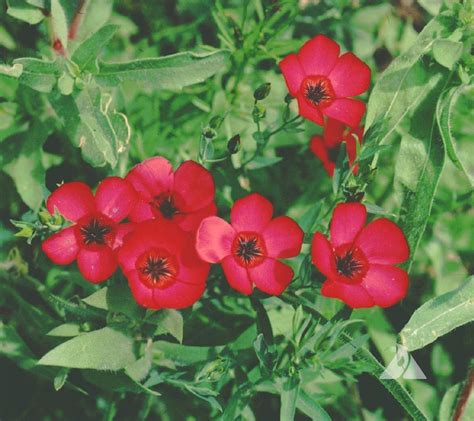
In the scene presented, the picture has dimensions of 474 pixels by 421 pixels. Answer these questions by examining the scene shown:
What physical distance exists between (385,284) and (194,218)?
40cm

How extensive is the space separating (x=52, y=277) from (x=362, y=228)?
30.6 inches

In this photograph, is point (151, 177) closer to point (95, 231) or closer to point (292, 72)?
point (95, 231)

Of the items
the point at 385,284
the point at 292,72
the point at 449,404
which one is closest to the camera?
the point at 385,284

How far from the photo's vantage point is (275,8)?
1679 millimetres

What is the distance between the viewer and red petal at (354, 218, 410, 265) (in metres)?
1.33

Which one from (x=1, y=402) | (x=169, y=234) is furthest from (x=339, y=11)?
(x=1, y=402)

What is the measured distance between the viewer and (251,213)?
1.35m

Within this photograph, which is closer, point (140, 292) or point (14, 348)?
point (140, 292)

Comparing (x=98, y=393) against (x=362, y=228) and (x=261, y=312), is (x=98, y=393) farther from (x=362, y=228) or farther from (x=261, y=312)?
(x=362, y=228)

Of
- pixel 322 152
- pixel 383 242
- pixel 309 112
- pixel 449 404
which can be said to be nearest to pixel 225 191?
pixel 322 152

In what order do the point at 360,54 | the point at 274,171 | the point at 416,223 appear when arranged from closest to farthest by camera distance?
the point at 416,223, the point at 274,171, the point at 360,54

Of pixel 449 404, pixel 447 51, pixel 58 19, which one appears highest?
pixel 58 19

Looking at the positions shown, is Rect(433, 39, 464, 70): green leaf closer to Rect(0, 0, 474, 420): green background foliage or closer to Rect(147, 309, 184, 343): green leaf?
Rect(0, 0, 474, 420): green background foliage

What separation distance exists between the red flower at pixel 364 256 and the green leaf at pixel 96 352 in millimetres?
439
